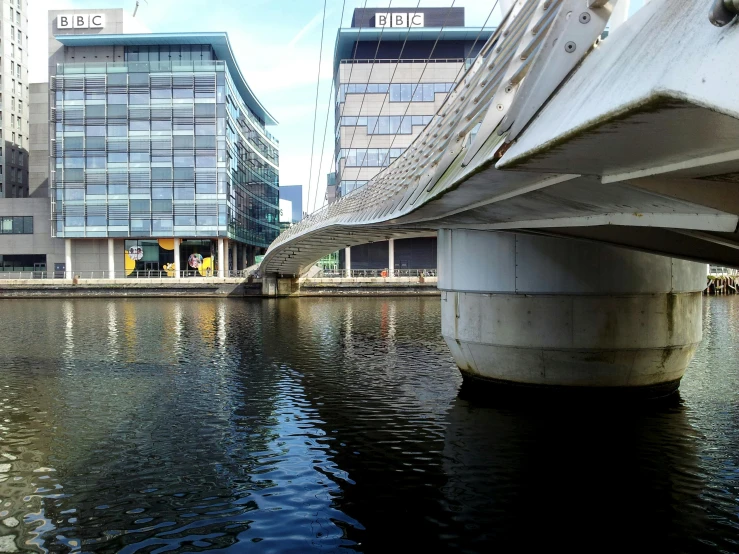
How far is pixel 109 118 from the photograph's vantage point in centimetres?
6425

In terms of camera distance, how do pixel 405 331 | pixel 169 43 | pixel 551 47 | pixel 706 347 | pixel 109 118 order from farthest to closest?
pixel 169 43
pixel 109 118
pixel 405 331
pixel 706 347
pixel 551 47

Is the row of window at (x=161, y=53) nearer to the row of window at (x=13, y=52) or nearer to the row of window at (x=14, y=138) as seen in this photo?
the row of window at (x=14, y=138)

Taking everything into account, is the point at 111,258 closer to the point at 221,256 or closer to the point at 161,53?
the point at 221,256

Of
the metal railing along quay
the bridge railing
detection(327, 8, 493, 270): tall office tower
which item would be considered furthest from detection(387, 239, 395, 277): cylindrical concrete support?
the metal railing along quay

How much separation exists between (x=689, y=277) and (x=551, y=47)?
33.3ft

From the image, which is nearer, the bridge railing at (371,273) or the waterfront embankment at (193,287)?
the waterfront embankment at (193,287)

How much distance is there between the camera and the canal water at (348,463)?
7.43 meters

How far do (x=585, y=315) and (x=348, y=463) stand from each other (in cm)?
561

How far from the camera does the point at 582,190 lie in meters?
6.82

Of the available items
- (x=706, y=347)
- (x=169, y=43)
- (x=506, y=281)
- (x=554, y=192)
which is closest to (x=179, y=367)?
(x=506, y=281)

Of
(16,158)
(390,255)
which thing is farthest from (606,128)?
(16,158)

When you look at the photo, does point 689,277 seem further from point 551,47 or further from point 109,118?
point 109,118

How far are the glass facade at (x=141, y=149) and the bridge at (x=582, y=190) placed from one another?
1859 inches

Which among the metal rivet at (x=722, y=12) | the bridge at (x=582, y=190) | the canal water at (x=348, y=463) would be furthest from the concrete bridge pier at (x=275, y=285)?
the metal rivet at (x=722, y=12)
